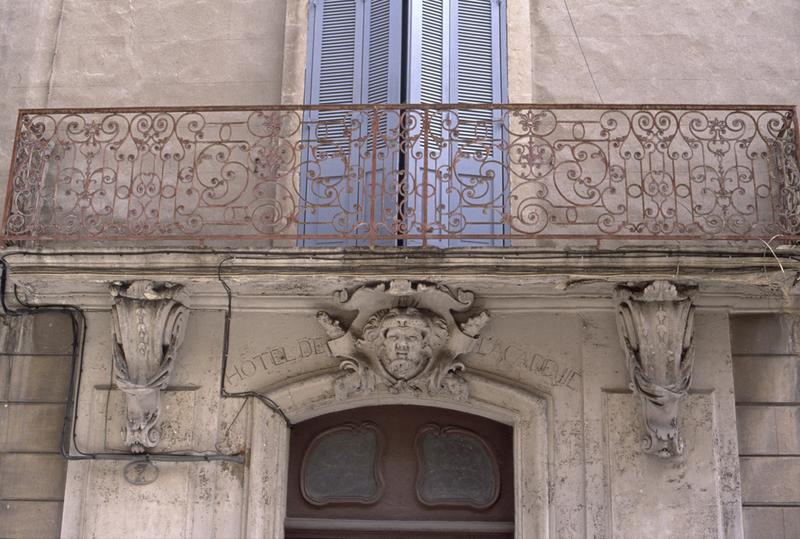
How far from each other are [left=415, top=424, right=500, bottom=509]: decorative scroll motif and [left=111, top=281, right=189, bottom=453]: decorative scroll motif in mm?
1682

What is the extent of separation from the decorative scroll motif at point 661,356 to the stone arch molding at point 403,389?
60 cm

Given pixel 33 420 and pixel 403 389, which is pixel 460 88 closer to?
pixel 403 389

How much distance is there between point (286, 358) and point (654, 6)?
363 centimetres

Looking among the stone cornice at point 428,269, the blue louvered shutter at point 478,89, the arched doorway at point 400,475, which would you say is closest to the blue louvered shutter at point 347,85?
the blue louvered shutter at point 478,89

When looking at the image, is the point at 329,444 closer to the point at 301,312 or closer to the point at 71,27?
the point at 301,312

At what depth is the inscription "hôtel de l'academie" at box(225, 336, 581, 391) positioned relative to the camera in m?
7.16

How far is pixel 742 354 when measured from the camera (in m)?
7.23

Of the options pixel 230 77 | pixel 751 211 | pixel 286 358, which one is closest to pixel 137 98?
pixel 230 77

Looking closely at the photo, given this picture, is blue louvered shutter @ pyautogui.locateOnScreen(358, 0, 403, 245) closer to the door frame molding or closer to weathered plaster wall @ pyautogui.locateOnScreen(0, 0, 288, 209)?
weathered plaster wall @ pyautogui.locateOnScreen(0, 0, 288, 209)

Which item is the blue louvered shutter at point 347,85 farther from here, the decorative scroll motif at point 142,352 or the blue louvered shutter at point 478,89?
the decorative scroll motif at point 142,352

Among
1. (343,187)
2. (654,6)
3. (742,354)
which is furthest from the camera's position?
(654,6)

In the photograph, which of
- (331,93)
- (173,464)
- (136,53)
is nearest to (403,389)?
(173,464)

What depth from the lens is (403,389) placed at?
23.8ft

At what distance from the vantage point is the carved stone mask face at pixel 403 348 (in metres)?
7.05
